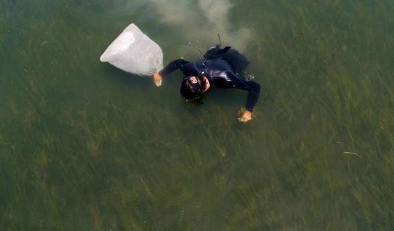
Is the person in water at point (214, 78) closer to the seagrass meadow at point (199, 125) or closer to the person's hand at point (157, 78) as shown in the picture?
the person's hand at point (157, 78)

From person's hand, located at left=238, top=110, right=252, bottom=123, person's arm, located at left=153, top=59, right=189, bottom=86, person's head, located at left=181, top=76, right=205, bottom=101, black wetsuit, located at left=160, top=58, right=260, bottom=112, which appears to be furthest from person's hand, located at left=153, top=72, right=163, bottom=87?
person's hand, located at left=238, top=110, right=252, bottom=123

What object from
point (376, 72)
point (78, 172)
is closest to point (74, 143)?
point (78, 172)

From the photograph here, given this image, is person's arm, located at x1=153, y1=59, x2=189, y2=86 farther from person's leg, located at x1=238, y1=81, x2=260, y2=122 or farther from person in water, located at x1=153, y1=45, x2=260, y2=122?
person's leg, located at x1=238, y1=81, x2=260, y2=122

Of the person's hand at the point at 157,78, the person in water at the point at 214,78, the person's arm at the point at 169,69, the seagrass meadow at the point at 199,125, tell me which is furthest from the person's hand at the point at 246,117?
the person's hand at the point at 157,78

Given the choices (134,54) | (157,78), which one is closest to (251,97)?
(157,78)

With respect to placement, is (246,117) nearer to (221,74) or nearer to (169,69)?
(221,74)
